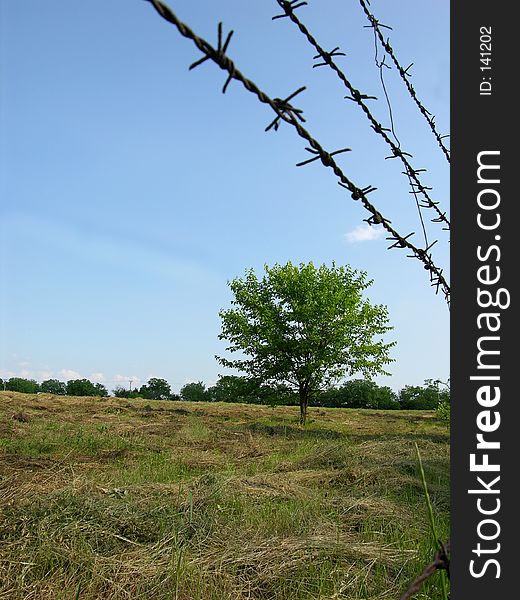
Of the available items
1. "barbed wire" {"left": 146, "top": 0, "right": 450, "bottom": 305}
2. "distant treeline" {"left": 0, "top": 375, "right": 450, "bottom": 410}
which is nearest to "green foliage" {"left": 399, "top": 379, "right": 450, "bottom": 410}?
"distant treeline" {"left": 0, "top": 375, "right": 450, "bottom": 410}

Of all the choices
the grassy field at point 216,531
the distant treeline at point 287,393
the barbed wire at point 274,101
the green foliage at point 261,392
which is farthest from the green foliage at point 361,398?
the barbed wire at point 274,101

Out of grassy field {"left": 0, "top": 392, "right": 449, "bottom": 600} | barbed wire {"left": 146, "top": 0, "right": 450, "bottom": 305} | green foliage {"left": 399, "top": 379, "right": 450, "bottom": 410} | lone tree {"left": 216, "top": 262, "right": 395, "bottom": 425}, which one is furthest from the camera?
green foliage {"left": 399, "top": 379, "right": 450, "bottom": 410}

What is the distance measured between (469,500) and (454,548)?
104 mm

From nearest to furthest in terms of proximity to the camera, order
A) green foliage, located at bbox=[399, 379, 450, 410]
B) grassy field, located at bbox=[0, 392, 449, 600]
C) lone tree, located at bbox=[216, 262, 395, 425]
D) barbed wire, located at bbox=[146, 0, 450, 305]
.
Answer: barbed wire, located at bbox=[146, 0, 450, 305] → grassy field, located at bbox=[0, 392, 449, 600] → lone tree, located at bbox=[216, 262, 395, 425] → green foliage, located at bbox=[399, 379, 450, 410]

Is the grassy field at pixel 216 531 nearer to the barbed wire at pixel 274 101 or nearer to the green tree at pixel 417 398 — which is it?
the barbed wire at pixel 274 101

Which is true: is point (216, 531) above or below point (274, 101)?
below

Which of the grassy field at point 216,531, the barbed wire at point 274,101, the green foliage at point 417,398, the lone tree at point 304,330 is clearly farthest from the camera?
the green foliage at point 417,398

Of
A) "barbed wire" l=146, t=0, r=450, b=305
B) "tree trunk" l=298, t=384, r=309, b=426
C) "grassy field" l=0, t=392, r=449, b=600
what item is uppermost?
"barbed wire" l=146, t=0, r=450, b=305

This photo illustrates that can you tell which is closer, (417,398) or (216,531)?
(216,531)

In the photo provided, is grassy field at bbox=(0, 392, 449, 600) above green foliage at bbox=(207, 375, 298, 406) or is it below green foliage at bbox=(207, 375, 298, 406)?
below

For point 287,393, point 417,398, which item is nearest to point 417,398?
point 417,398

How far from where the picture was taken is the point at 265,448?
34.0 ft

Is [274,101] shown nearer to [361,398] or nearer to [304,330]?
[304,330]

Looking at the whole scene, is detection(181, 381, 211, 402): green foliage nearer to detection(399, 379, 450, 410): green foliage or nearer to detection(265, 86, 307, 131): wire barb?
detection(399, 379, 450, 410): green foliage
